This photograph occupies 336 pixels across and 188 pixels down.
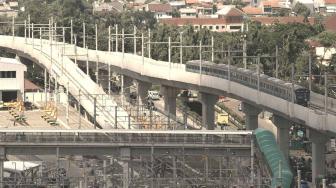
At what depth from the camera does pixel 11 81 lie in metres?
81.0

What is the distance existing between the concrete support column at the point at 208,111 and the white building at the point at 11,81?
1773cm

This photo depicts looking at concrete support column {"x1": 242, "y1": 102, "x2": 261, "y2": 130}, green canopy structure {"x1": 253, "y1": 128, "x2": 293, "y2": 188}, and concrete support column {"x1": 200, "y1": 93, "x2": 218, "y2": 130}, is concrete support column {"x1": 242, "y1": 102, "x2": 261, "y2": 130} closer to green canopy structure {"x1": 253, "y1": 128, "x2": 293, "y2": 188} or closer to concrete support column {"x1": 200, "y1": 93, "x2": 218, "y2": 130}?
concrete support column {"x1": 200, "y1": 93, "x2": 218, "y2": 130}

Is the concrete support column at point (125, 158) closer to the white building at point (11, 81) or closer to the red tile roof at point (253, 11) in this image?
the white building at point (11, 81)

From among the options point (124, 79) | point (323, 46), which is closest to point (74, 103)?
point (124, 79)

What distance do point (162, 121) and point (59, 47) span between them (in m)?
33.2

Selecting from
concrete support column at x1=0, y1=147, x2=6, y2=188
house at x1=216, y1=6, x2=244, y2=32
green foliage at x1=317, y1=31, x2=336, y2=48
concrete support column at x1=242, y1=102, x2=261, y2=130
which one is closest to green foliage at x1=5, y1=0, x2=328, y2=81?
green foliage at x1=317, y1=31, x2=336, y2=48

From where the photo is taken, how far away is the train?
49.4 meters

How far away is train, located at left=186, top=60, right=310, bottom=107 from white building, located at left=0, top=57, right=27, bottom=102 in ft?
49.0

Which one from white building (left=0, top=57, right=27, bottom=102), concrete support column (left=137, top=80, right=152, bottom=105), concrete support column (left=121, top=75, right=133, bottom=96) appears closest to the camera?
white building (left=0, top=57, right=27, bottom=102)

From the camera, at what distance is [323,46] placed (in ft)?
320

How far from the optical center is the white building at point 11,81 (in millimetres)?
80750

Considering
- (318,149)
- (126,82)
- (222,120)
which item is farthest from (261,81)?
(126,82)

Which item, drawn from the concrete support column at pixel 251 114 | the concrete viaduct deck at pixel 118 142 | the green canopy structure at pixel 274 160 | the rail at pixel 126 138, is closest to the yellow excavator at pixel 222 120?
the concrete support column at pixel 251 114

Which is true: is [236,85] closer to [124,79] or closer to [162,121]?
[162,121]
